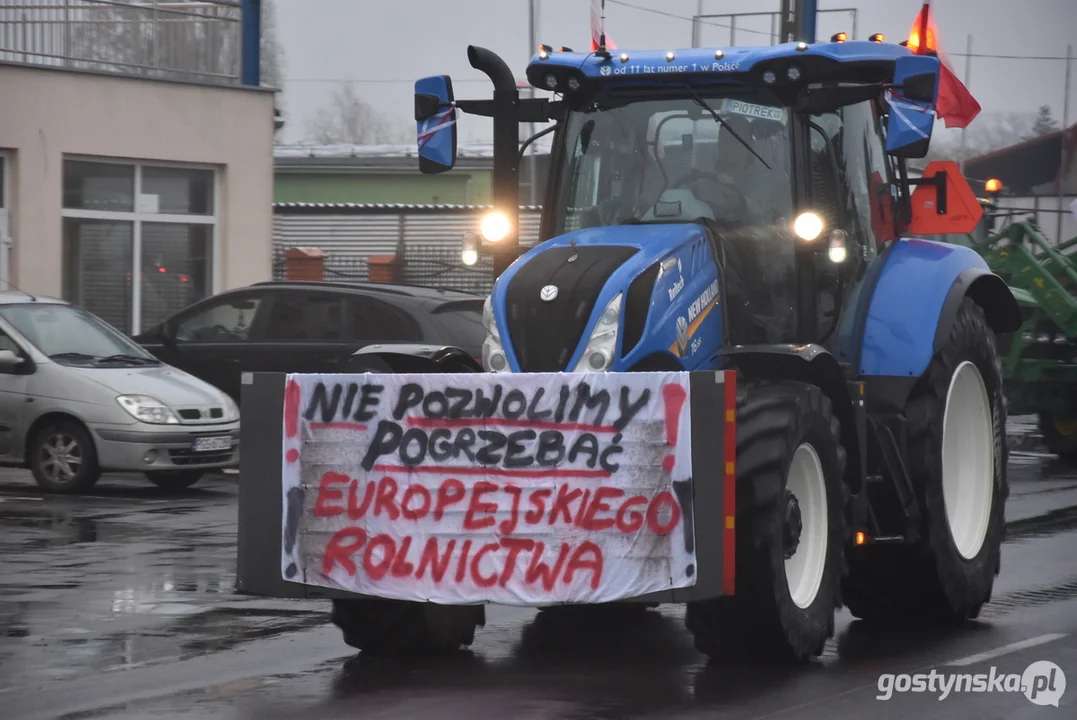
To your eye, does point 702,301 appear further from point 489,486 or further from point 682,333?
point 489,486

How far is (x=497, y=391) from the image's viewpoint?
7.34 m

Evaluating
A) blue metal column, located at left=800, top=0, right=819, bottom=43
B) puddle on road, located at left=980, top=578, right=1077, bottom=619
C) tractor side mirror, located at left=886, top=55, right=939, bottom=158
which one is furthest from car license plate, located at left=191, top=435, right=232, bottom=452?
blue metal column, located at left=800, top=0, right=819, bottom=43

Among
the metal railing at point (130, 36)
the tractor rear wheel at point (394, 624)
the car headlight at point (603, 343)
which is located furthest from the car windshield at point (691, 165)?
the metal railing at point (130, 36)

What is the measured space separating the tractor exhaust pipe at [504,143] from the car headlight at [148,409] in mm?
6845

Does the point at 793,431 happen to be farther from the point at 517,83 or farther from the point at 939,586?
the point at 517,83

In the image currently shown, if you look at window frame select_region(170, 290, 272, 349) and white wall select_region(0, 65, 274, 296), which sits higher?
white wall select_region(0, 65, 274, 296)

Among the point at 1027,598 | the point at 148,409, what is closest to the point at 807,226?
the point at 1027,598

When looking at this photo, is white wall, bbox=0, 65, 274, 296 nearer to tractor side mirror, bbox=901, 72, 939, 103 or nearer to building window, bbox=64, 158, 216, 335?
building window, bbox=64, 158, 216, 335

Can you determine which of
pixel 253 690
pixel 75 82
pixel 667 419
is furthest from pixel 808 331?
pixel 75 82

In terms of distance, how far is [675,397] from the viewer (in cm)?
713

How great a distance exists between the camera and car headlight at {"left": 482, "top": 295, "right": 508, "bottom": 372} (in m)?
7.75

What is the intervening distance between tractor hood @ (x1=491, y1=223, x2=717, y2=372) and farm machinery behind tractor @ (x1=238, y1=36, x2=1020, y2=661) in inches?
0.5

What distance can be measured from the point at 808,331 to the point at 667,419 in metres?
1.61

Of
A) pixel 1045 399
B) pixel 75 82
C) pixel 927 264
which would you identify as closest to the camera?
pixel 927 264
